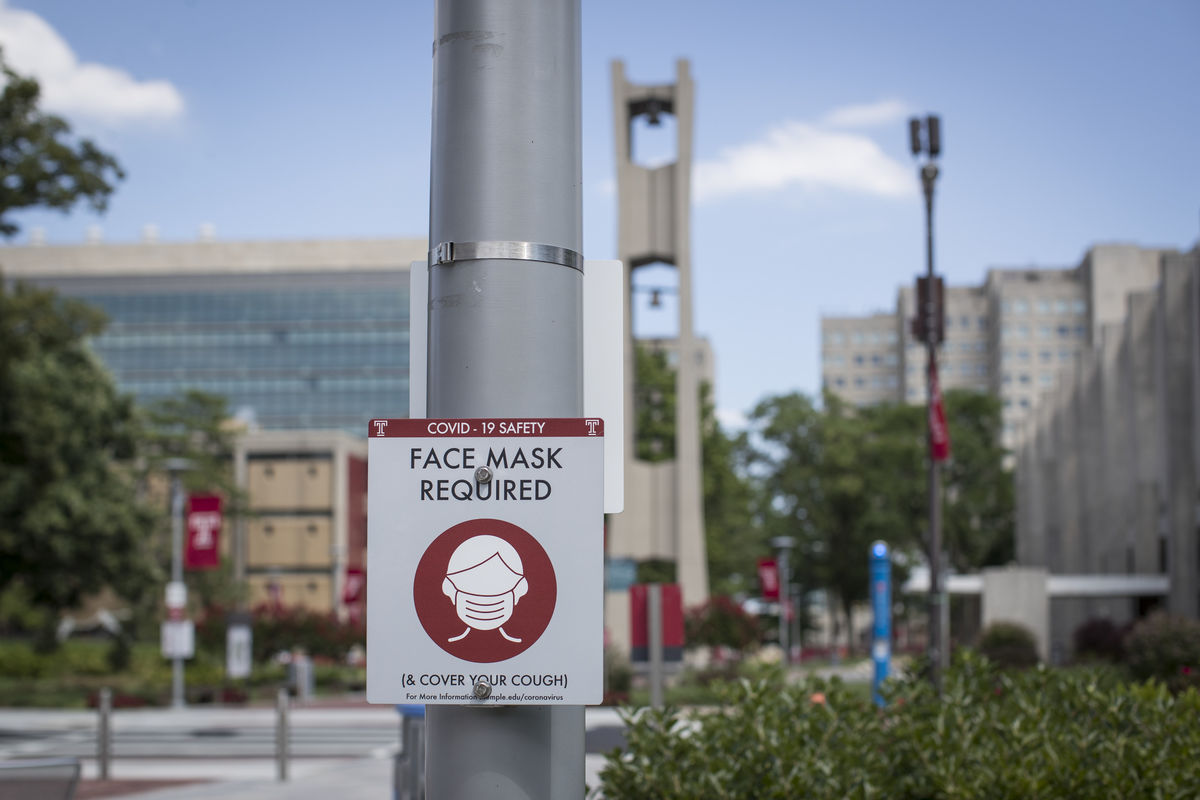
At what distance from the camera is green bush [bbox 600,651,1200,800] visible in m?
6.15

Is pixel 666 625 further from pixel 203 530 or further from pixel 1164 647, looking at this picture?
pixel 203 530

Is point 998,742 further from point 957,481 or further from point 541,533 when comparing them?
point 957,481

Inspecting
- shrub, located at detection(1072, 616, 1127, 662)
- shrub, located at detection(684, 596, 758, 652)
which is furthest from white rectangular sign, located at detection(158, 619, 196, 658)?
shrub, located at detection(1072, 616, 1127, 662)

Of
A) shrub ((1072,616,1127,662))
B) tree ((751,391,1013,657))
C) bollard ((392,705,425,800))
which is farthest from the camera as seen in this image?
A: tree ((751,391,1013,657))

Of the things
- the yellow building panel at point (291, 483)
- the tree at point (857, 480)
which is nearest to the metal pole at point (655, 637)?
the tree at point (857, 480)

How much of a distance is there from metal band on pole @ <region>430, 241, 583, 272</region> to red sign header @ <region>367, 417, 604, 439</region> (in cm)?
37

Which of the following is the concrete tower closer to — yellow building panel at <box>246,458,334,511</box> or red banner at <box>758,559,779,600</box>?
red banner at <box>758,559,779,600</box>

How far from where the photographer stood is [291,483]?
312 ft

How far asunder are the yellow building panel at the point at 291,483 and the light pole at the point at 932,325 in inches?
2952

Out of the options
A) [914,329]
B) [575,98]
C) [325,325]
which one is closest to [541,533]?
[575,98]

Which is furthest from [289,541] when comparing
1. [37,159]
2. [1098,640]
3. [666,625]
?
[666,625]

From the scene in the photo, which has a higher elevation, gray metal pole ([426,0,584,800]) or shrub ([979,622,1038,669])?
gray metal pole ([426,0,584,800])

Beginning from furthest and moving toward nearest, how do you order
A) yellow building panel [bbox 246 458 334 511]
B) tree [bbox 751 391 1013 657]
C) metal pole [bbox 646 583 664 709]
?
yellow building panel [bbox 246 458 334 511]
tree [bbox 751 391 1013 657]
metal pole [bbox 646 583 664 709]

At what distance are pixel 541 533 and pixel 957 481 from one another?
80.7 meters
